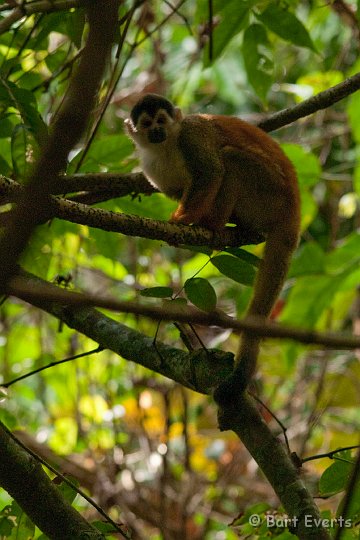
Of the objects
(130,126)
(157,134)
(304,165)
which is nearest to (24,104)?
(157,134)

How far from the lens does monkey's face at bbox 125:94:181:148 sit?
163 inches

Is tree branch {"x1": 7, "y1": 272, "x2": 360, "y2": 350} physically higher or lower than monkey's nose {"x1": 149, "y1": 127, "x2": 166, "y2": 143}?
lower

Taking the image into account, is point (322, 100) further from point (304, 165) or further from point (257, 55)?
point (304, 165)

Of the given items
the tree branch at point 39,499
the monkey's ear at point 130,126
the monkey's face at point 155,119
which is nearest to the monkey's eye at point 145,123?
the monkey's face at point 155,119

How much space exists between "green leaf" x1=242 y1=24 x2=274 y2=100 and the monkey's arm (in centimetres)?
56

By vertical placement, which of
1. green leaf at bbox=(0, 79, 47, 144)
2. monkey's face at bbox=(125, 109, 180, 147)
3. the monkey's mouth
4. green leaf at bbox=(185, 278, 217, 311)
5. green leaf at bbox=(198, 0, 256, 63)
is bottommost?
green leaf at bbox=(185, 278, 217, 311)

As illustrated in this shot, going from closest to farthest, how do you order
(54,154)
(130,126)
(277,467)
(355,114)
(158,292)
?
(54,154)
(277,467)
(158,292)
(130,126)
(355,114)

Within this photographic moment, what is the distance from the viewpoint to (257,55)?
3453 mm

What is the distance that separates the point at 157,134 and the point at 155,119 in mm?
121

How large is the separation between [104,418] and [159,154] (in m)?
3.11

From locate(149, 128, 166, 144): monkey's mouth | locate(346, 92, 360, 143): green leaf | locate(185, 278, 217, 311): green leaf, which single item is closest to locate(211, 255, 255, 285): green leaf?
locate(185, 278, 217, 311): green leaf

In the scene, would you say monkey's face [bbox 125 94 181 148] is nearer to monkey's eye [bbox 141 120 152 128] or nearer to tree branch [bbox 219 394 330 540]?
monkey's eye [bbox 141 120 152 128]

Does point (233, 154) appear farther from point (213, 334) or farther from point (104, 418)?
point (104, 418)

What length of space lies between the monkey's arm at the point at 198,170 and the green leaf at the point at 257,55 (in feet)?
1.83
